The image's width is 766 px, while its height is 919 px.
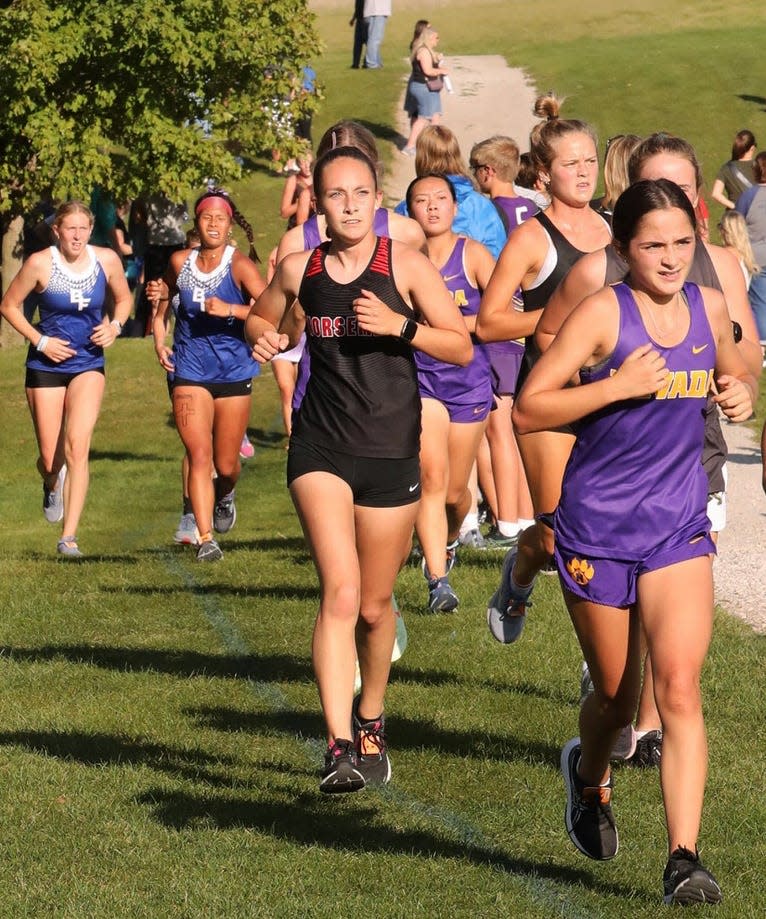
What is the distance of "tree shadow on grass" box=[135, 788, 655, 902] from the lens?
5.68m

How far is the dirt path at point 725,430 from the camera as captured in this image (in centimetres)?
1108

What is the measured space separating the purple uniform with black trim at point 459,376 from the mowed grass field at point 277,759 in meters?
1.17

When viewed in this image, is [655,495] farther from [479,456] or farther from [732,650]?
[479,456]


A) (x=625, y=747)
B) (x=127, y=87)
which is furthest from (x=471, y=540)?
(x=127, y=87)

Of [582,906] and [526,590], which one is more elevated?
[526,590]

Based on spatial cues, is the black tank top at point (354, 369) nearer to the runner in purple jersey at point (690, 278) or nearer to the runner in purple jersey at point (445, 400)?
the runner in purple jersey at point (690, 278)

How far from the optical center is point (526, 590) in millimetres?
8047

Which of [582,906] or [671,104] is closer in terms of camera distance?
[582,906]

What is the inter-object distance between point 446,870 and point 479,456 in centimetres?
726

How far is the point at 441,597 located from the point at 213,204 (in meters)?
3.46

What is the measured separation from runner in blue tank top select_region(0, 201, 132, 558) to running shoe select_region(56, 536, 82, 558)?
458 mm

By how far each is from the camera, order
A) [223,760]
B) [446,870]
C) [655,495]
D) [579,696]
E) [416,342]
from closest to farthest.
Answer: [655,495]
[446,870]
[416,342]
[223,760]
[579,696]

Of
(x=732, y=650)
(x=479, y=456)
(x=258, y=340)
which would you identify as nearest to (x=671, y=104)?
(x=479, y=456)

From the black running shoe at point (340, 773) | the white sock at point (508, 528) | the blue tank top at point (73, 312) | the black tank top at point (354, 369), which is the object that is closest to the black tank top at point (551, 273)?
the black tank top at point (354, 369)
